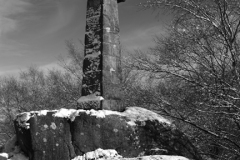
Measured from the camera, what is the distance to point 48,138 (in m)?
4.13

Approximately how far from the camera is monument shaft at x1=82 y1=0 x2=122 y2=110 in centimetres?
460

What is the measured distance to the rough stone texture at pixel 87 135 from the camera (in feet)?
13.3

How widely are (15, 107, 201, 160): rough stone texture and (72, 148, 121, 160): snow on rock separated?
75mm

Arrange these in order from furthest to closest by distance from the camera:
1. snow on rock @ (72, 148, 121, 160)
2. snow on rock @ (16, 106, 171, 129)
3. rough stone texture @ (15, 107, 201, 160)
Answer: snow on rock @ (16, 106, 171, 129)
rough stone texture @ (15, 107, 201, 160)
snow on rock @ (72, 148, 121, 160)

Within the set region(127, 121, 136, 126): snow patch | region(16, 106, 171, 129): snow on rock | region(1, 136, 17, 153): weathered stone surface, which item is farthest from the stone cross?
region(1, 136, 17, 153): weathered stone surface

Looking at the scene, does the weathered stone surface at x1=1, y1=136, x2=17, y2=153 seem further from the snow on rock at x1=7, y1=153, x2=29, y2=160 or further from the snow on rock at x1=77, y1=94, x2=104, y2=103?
the snow on rock at x1=77, y1=94, x2=104, y2=103

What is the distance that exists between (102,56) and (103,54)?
5 cm

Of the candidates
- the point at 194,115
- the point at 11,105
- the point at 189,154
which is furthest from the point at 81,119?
the point at 11,105

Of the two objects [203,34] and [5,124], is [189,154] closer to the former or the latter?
[203,34]

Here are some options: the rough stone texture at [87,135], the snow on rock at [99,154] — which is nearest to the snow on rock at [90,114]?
the rough stone texture at [87,135]

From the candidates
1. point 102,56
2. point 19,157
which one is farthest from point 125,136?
point 19,157

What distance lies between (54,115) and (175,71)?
133 inches

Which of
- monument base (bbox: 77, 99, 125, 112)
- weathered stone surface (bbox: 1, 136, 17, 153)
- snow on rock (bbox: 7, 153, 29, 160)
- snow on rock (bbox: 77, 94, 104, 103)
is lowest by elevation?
snow on rock (bbox: 7, 153, 29, 160)

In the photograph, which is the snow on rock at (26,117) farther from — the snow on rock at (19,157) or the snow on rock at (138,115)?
the snow on rock at (138,115)
